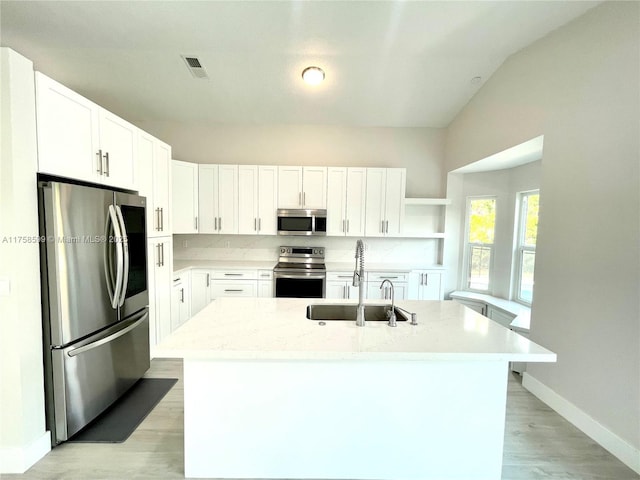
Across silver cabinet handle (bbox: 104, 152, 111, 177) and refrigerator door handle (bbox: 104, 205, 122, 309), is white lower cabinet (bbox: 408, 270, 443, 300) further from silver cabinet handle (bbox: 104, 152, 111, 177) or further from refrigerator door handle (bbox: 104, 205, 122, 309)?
silver cabinet handle (bbox: 104, 152, 111, 177)

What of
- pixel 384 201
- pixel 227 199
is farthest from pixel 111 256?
pixel 384 201

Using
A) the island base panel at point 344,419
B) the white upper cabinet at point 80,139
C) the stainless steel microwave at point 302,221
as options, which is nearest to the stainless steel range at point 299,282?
the stainless steel microwave at point 302,221

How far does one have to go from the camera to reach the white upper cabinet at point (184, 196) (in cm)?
371

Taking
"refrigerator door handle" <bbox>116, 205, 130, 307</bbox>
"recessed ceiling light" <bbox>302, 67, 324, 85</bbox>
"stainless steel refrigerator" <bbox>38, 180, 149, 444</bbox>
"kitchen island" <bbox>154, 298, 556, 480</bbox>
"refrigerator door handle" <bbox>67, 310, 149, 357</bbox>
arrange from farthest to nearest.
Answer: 1. "recessed ceiling light" <bbox>302, 67, 324, 85</bbox>
2. "refrigerator door handle" <bbox>116, 205, 130, 307</bbox>
3. "refrigerator door handle" <bbox>67, 310, 149, 357</bbox>
4. "stainless steel refrigerator" <bbox>38, 180, 149, 444</bbox>
5. "kitchen island" <bbox>154, 298, 556, 480</bbox>

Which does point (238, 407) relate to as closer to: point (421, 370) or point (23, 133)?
point (421, 370)

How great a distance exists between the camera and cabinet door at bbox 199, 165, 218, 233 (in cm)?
409

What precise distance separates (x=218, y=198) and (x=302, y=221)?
125 centimetres

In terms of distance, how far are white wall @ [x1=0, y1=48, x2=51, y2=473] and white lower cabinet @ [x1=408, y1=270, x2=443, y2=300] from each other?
389cm

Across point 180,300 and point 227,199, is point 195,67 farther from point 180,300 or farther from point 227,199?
point 180,300

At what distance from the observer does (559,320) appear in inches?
91.3

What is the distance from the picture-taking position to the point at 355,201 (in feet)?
13.7

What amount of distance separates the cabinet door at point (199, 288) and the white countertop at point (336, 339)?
2.15m

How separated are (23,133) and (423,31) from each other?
312 cm

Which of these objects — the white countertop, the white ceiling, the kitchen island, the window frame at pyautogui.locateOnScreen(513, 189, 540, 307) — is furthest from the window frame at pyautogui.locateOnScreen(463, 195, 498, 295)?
the kitchen island
